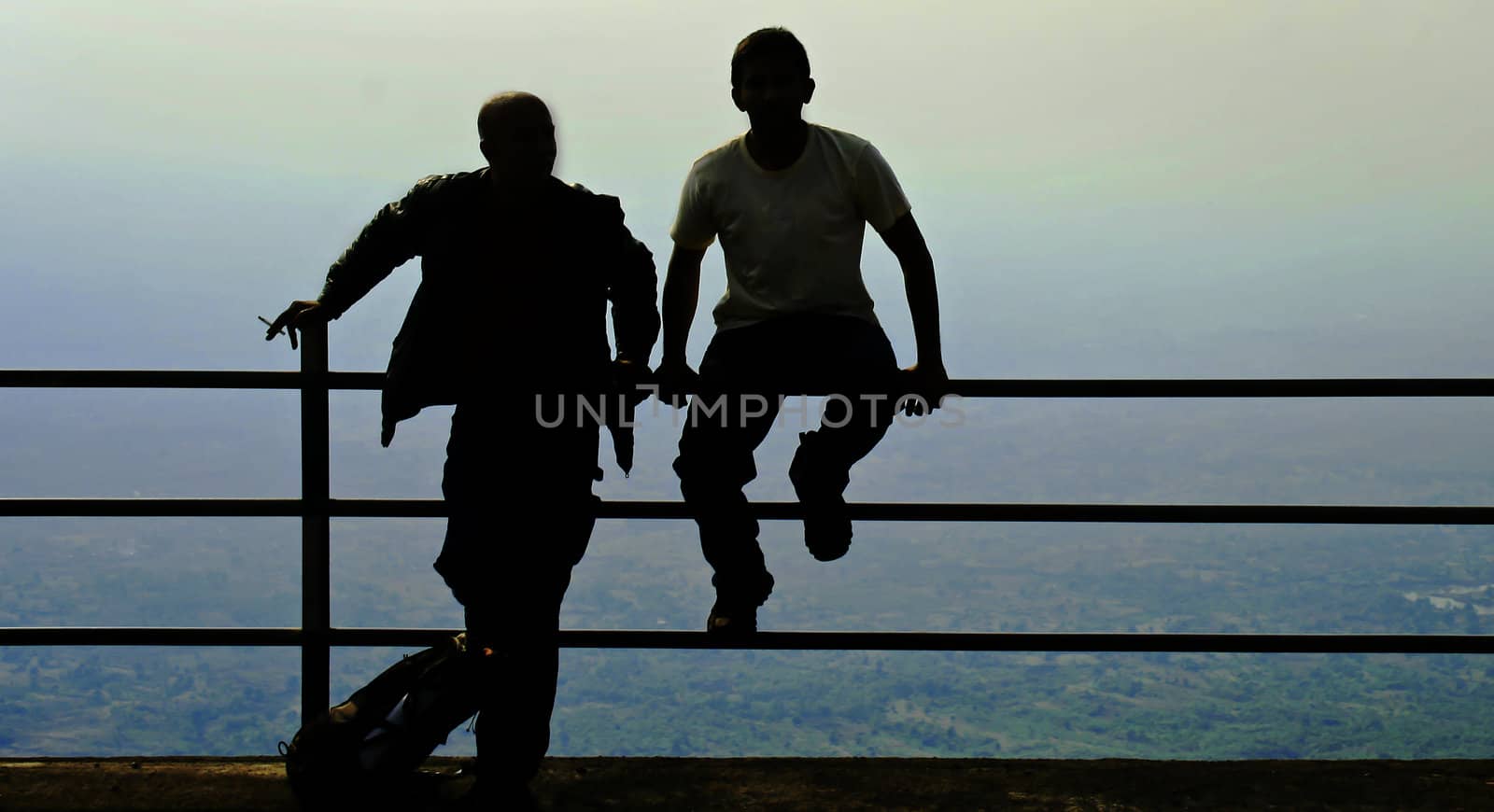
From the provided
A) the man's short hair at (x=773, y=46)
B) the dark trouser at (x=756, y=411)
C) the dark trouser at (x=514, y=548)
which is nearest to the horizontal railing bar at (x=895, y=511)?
the dark trouser at (x=756, y=411)

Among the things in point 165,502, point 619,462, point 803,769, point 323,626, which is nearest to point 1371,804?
point 803,769

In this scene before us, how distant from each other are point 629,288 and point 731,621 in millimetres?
792

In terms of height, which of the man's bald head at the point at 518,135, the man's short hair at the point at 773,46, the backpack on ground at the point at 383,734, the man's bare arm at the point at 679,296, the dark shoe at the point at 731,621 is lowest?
the backpack on ground at the point at 383,734

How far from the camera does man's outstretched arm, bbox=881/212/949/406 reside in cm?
297

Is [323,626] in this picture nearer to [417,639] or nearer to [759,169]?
[417,639]

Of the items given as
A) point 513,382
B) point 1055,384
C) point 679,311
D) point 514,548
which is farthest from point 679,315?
point 1055,384

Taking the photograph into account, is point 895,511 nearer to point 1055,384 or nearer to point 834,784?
point 1055,384

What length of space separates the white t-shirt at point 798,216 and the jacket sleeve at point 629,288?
184 millimetres

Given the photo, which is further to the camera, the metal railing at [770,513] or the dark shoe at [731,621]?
the metal railing at [770,513]

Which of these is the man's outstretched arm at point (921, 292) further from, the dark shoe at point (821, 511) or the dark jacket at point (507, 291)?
the dark jacket at point (507, 291)

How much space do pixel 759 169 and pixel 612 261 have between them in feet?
1.32

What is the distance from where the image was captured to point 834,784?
3098mm

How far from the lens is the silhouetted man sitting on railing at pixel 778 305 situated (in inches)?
115

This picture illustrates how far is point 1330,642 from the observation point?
3299 millimetres
